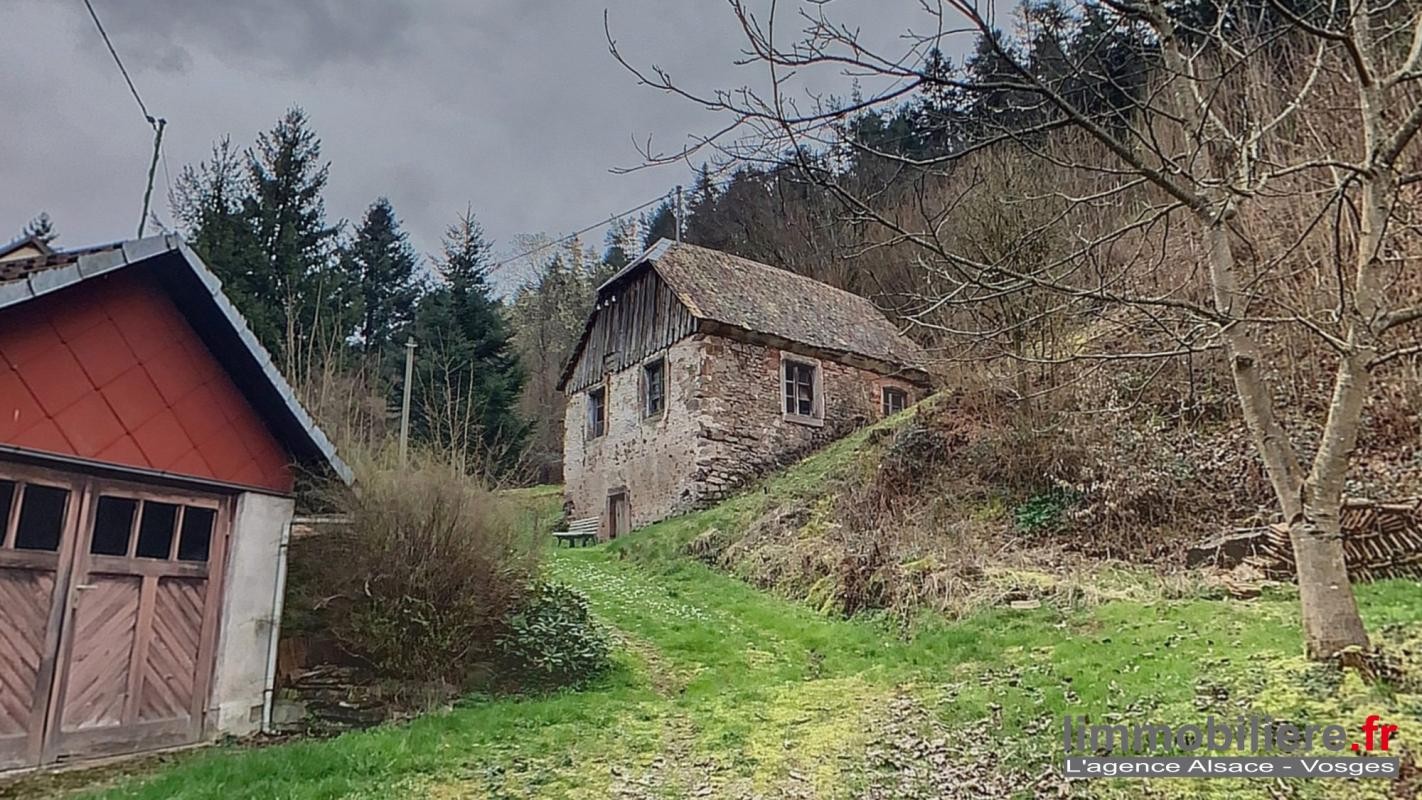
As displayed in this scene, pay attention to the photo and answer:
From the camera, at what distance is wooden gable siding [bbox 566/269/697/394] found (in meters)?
17.7

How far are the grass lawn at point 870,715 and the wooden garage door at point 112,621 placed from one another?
24.0 inches

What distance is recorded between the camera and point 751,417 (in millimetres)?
17344

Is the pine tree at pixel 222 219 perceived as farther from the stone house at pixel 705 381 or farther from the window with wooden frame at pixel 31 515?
the window with wooden frame at pixel 31 515

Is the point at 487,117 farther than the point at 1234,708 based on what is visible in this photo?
Yes

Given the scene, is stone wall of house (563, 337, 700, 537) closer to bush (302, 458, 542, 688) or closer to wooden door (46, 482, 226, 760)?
bush (302, 458, 542, 688)

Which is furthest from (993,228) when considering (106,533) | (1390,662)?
(106,533)

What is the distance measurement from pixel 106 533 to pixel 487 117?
914cm

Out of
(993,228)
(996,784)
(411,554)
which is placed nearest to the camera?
(996,784)

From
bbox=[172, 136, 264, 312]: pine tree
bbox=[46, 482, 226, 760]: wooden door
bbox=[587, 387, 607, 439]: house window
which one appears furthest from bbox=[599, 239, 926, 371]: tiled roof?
bbox=[46, 482, 226, 760]: wooden door

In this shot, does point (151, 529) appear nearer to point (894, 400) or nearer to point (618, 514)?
point (618, 514)

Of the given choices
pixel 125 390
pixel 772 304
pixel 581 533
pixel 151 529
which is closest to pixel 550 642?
pixel 151 529

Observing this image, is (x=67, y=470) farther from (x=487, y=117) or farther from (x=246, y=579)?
(x=487, y=117)

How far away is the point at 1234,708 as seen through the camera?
177 inches

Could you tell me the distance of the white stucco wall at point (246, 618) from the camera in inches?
248
